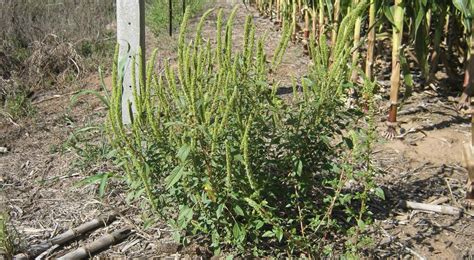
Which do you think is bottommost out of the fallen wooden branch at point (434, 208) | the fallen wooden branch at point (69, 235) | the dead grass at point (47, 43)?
the fallen wooden branch at point (69, 235)

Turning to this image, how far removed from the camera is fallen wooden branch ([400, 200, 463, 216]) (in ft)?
9.36

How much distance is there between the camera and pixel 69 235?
8.80 feet

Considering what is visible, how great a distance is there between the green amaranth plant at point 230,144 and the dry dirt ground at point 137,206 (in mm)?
287

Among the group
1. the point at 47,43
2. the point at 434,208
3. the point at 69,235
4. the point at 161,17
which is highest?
the point at 161,17

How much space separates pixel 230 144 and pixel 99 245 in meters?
0.97

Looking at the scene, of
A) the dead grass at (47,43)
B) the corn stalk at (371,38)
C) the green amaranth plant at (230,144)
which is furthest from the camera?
the dead grass at (47,43)

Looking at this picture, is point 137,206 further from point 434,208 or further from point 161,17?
point 161,17

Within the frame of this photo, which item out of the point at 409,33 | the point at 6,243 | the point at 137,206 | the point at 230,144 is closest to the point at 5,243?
the point at 6,243

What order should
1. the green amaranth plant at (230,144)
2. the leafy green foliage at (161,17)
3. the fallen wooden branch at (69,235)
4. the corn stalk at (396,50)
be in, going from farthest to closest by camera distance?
the leafy green foliage at (161,17) < the corn stalk at (396,50) < the fallen wooden branch at (69,235) < the green amaranth plant at (230,144)

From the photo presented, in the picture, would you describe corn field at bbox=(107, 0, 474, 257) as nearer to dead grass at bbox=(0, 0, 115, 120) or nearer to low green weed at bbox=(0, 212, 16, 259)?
low green weed at bbox=(0, 212, 16, 259)

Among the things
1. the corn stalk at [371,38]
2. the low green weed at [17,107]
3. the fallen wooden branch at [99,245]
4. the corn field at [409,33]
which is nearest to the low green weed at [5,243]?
the fallen wooden branch at [99,245]

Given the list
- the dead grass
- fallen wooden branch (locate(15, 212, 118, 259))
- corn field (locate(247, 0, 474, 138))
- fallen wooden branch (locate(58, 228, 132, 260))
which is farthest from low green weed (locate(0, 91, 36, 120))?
corn field (locate(247, 0, 474, 138))

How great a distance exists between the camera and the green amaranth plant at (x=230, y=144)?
2.00 m

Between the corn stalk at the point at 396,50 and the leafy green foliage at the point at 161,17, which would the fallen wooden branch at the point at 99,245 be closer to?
the corn stalk at the point at 396,50
